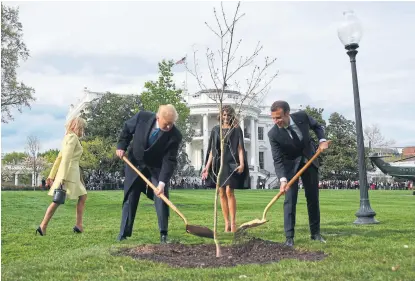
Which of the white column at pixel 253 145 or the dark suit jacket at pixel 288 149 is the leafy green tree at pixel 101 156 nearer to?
the white column at pixel 253 145

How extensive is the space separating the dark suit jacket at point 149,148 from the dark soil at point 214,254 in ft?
3.37

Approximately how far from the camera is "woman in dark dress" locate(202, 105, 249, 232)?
7871mm

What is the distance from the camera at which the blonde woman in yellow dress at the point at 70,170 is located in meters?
7.80

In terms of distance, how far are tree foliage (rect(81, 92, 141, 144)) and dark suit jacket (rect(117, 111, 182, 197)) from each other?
49.6 meters

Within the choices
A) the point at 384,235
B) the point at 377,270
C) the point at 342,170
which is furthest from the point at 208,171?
the point at 342,170

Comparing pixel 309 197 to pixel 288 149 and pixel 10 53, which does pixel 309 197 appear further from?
pixel 10 53

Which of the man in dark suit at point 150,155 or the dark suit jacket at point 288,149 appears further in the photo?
the man in dark suit at point 150,155

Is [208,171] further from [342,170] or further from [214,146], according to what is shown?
[342,170]

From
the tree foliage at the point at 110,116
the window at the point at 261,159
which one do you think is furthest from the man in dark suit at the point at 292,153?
the window at the point at 261,159

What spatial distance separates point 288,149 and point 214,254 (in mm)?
1726

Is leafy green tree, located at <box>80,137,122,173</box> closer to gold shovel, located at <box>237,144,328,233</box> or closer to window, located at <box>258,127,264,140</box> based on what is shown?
window, located at <box>258,127,264,140</box>

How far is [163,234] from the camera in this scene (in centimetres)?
670

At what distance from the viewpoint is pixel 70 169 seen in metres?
7.91

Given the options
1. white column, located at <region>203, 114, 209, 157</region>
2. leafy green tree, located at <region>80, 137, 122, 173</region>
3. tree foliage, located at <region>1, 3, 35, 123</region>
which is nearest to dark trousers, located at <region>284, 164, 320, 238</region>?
tree foliage, located at <region>1, 3, 35, 123</region>
